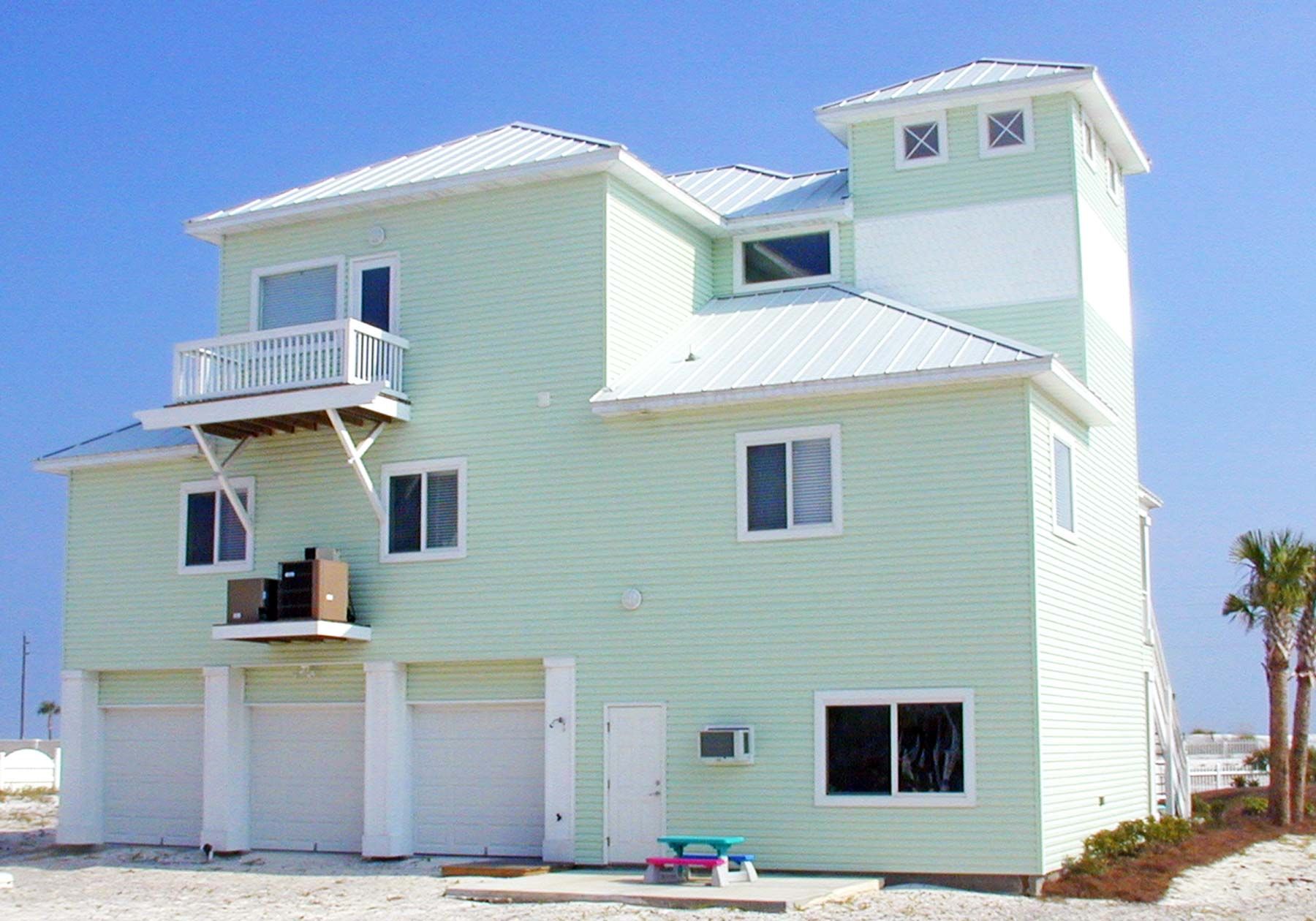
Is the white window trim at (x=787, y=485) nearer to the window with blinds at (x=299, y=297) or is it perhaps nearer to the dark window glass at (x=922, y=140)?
the dark window glass at (x=922, y=140)

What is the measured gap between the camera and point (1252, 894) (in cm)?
1998

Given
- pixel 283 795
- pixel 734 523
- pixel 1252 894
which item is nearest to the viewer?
pixel 1252 894

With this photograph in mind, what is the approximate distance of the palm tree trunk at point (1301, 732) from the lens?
28625mm

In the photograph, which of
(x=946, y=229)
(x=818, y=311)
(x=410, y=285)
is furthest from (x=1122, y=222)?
(x=410, y=285)

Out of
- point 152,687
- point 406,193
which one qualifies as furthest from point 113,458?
point 406,193

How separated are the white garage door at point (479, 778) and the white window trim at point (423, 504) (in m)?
2.17

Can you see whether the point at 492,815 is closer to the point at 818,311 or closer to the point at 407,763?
the point at 407,763

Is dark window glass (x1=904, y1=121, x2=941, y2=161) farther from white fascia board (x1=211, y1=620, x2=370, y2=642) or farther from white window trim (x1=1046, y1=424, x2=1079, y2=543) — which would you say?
white fascia board (x1=211, y1=620, x2=370, y2=642)

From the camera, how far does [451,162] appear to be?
84.0 feet

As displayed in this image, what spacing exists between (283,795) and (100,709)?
3.90m

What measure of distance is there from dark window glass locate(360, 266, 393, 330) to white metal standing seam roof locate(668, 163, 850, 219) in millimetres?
4740

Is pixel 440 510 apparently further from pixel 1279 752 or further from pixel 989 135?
pixel 1279 752

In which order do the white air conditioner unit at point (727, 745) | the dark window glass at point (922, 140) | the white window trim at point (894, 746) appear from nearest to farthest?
the white window trim at point (894, 746) < the white air conditioner unit at point (727, 745) < the dark window glass at point (922, 140)

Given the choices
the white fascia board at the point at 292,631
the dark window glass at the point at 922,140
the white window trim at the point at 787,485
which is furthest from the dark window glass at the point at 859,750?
the dark window glass at the point at 922,140
